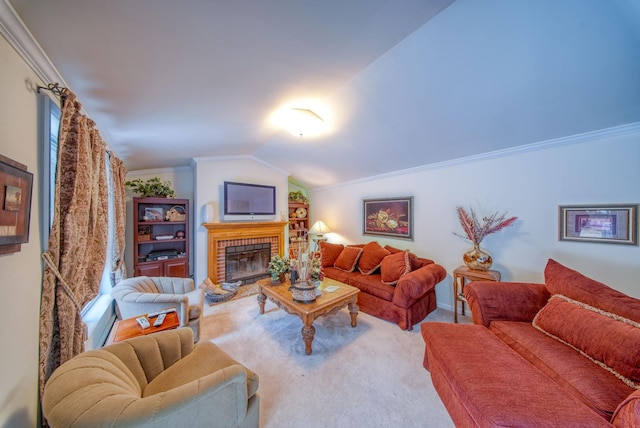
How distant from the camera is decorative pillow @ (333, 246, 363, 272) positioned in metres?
3.54

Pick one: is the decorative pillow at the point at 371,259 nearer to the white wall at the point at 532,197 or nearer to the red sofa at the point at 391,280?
the red sofa at the point at 391,280

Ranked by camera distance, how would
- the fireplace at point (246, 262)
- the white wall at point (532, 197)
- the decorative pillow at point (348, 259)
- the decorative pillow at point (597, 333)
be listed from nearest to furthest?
the decorative pillow at point (597, 333), the white wall at point (532, 197), the decorative pillow at point (348, 259), the fireplace at point (246, 262)

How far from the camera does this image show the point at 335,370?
75.9 inches

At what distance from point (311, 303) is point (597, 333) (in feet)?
6.66

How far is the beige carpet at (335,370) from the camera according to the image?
1509 millimetres

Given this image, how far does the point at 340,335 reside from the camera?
2.46 meters

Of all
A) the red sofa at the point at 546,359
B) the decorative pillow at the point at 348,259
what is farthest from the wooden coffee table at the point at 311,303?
the red sofa at the point at 546,359

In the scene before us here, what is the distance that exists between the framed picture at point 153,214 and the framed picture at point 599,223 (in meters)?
5.56

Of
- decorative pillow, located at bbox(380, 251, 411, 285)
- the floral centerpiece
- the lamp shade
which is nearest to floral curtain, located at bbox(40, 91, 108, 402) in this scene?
the floral centerpiece

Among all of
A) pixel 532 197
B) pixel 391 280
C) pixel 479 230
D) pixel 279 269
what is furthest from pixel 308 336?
pixel 532 197

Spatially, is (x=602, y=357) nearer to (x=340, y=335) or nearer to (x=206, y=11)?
(x=340, y=335)

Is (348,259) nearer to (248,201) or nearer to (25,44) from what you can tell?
(248,201)

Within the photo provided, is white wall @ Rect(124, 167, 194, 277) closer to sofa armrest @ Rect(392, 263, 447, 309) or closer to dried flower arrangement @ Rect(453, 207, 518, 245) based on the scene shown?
sofa armrest @ Rect(392, 263, 447, 309)

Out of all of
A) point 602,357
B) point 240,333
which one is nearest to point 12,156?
point 240,333
